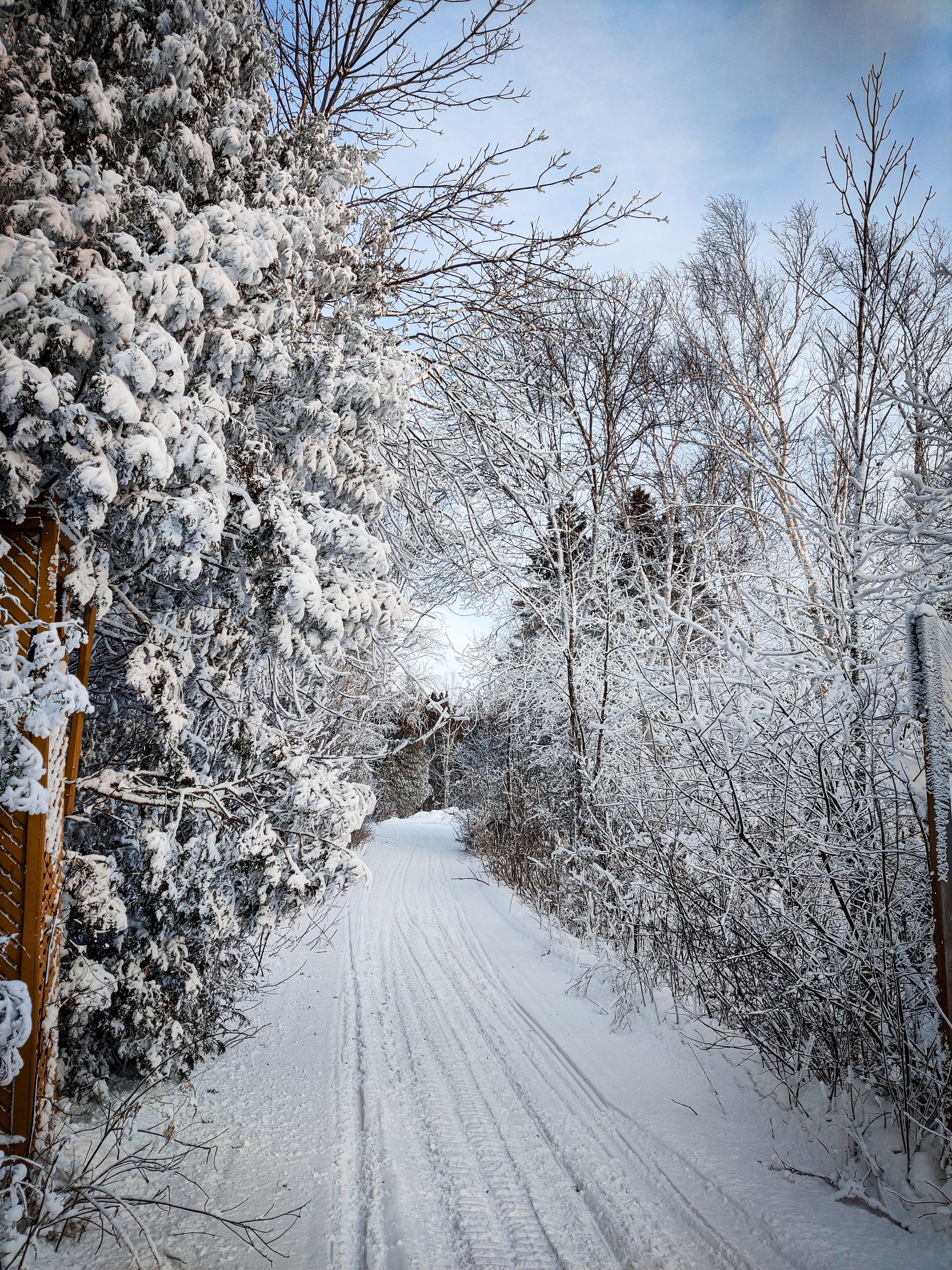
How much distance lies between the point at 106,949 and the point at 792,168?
10.3 metres

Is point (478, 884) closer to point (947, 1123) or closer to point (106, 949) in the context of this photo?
point (106, 949)

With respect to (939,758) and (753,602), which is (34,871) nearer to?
(939,758)

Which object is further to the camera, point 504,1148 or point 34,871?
point 504,1148

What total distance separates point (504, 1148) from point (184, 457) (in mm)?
3899

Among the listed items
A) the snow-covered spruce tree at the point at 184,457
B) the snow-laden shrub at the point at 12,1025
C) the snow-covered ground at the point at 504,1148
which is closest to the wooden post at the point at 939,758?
the snow-covered ground at the point at 504,1148

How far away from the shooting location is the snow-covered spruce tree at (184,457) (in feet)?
8.94

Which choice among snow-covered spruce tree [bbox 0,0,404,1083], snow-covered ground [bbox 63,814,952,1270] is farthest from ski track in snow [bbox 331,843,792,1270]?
snow-covered spruce tree [bbox 0,0,404,1083]

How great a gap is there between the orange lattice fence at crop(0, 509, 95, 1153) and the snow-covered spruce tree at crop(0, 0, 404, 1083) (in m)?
0.14

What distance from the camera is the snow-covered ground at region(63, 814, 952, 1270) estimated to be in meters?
2.50

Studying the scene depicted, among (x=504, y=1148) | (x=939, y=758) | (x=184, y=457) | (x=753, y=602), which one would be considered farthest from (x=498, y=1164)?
(x=753, y=602)

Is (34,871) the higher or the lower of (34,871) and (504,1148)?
the higher

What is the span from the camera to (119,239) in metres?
2.86

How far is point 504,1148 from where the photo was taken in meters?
3.25

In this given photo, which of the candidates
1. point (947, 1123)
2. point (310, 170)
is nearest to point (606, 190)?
point (310, 170)
